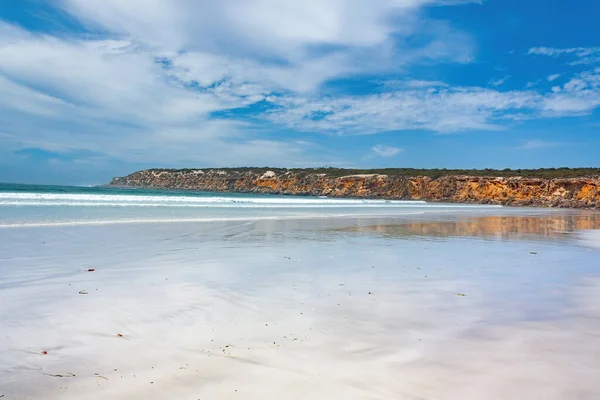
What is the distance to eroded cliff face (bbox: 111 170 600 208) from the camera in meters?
49.5

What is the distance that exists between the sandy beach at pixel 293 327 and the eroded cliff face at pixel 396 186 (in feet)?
156

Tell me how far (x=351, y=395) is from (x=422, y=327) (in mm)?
1592

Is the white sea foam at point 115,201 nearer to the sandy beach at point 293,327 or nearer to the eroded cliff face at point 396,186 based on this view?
the sandy beach at point 293,327

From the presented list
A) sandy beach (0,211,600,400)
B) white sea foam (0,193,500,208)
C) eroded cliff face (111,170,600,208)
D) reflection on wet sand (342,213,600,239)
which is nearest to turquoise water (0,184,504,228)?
white sea foam (0,193,500,208)

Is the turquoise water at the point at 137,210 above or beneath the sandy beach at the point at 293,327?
above

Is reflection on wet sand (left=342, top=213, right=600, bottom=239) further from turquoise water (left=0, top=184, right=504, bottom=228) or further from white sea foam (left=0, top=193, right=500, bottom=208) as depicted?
white sea foam (left=0, top=193, right=500, bottom=208)

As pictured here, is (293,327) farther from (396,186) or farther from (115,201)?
(396,186)

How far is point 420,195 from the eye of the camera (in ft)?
226

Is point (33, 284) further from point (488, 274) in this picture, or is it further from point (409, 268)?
point (488, 274)

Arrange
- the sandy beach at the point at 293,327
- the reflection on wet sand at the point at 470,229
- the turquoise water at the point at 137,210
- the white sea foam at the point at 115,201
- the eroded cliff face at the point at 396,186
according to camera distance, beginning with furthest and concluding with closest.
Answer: the eroded cliff face at the point at 396,186, the white sea foam at the point at 115,201, the turquoise water at the point at 137,210, the reflection on wet sand at the point at 470,229, the sandy beach at the point at 293,327

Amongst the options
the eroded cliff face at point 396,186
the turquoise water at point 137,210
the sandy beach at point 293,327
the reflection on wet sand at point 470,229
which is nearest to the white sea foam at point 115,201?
the turquoise water at point 137,210

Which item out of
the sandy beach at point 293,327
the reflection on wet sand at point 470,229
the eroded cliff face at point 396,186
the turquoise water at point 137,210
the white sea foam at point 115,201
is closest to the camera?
the sandy beach at point 293,327

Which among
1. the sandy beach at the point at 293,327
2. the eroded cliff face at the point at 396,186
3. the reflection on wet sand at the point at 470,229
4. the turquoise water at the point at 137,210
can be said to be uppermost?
the eroded cliff face at the point at 396,186

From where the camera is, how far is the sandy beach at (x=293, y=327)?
8.96ft
